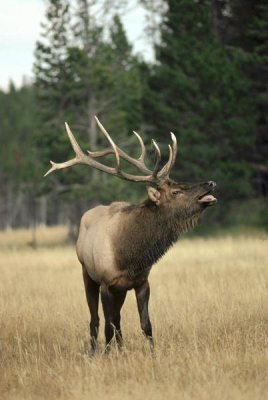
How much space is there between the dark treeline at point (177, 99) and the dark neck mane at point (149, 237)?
49.7 ft

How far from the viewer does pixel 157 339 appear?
7.29 metres

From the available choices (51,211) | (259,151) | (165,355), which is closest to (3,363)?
(165,355)

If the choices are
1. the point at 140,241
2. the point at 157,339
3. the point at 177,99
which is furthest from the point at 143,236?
the point at 177,99

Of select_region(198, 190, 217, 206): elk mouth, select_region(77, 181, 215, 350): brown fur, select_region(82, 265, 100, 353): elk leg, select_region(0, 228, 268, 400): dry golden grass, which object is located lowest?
select_region(0, 228, 268, 400): dry golden grass

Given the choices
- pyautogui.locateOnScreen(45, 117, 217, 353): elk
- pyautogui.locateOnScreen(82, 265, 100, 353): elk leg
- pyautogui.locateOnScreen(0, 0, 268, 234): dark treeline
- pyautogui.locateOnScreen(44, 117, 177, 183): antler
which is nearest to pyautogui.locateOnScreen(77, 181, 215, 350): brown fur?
pyautogui.locateOnScreen(45, 117, 217, 353): elk

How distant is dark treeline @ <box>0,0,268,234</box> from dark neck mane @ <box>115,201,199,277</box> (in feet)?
49.7

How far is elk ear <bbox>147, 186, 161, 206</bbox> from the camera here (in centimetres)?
688

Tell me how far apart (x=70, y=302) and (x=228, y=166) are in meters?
13.3

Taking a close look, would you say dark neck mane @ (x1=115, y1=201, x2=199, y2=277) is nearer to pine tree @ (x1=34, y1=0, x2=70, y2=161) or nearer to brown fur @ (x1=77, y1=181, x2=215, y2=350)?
brown fur @ (x1=77, y1=181, x2=215, y2=350)

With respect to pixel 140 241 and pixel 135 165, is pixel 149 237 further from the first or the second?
pixel 135 165

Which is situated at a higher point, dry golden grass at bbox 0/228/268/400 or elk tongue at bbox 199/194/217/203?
elk tongue at bbox 199/194/217/203

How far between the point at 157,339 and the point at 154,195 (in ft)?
4.72

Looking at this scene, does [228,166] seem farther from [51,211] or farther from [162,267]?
[51,211]

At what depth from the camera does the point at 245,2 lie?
23.5 meters
